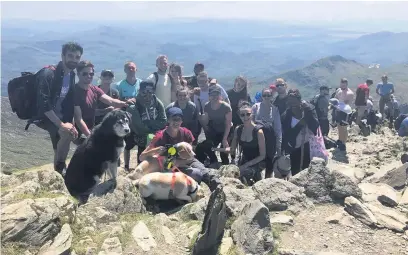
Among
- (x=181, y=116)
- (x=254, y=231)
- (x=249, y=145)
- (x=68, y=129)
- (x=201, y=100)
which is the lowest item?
(x=254, y=231)

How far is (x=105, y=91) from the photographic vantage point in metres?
11.4

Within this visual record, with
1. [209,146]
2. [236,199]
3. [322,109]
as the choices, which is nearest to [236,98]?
[209,146]

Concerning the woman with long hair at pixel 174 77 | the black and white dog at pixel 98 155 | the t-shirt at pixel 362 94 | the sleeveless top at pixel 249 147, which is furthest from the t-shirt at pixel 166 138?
the t-shirt at pixel 362 94

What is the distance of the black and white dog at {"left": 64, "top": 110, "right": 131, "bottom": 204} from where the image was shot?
25.5 ft

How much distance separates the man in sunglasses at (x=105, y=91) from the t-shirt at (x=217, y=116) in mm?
2945

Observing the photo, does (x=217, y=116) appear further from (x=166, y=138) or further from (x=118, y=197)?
(x=118, y=197)

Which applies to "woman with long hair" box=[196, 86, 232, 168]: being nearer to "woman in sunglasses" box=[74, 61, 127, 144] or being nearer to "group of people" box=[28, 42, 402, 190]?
"group of people" box=[28, 42, 402, 190]

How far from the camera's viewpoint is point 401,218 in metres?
8.16

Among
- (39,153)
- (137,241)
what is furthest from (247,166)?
(39,153)

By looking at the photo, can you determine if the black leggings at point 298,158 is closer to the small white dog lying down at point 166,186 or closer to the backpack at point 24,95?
the small white dog lying down at point 166,186

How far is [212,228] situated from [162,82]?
6.77 metres

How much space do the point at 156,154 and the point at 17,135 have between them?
16976 centimetres

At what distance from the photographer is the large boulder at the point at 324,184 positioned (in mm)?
8727

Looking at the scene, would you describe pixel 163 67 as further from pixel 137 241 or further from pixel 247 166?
pixel 137 241
